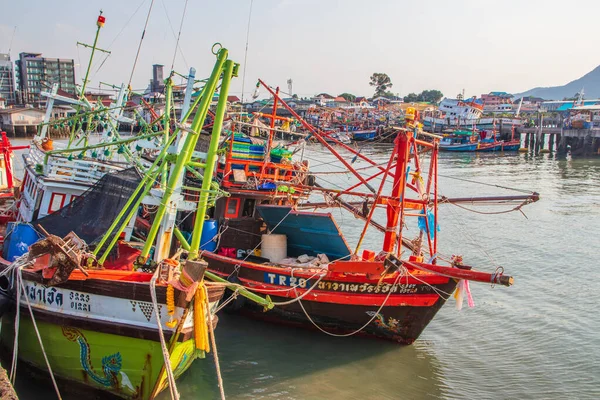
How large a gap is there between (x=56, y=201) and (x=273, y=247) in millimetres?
4877

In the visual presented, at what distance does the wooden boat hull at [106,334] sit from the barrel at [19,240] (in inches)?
44.5

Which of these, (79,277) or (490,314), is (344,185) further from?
(79,277)

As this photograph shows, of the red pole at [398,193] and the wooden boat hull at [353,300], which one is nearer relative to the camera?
the wooden boat hull at [353,300]

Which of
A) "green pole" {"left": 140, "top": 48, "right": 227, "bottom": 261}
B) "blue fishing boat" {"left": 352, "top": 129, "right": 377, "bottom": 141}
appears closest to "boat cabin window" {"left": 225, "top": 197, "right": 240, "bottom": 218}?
"green pole" {"left": 140, "top": 48, "right": 227, "bottom": 261}

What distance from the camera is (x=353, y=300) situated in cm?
1114

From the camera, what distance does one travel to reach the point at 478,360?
1170 centimetres

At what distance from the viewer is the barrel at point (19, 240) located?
32.0 ft

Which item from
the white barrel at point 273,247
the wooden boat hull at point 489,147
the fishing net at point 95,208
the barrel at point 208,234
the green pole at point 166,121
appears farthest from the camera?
the wooden boat hull at point 489,147

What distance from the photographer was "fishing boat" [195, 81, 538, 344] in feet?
35.6

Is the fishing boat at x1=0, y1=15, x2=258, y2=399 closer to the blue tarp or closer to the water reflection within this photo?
the water reflection

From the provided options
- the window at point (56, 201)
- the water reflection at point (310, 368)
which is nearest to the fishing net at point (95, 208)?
the window at point (56, 201)

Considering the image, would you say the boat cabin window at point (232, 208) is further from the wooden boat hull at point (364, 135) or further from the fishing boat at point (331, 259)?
the wooden boat hull at point (364, 135)

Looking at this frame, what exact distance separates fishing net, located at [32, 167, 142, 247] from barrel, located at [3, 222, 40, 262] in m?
0.27

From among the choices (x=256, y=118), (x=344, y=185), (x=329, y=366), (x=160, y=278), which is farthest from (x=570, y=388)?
(x=344, y=185)
